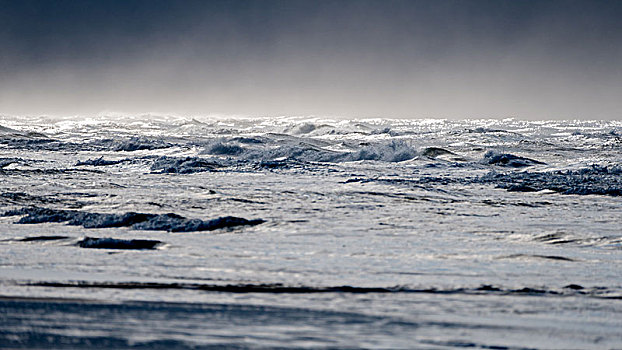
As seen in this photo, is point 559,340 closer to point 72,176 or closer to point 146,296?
point 146,296

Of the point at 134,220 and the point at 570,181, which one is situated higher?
the point at 570,181

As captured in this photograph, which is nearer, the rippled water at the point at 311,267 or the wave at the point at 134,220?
the rippled water at the point at 311,267

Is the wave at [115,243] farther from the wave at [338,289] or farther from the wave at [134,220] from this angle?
the wave at [338,289]

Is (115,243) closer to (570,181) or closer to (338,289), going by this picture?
(338,289)

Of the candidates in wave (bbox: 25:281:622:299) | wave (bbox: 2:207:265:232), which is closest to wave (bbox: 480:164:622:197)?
wave (bbox: 2:207:265:232)

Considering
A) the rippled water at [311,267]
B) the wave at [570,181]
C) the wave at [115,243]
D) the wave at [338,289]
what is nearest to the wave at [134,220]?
the rippled water at [311,267]

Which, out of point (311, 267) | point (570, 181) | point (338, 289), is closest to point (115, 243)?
point (311, 267)

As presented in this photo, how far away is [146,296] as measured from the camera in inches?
156

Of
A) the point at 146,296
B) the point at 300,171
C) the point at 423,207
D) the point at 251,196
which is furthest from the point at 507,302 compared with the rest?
the point at 300,171

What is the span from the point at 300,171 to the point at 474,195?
5.15 metres

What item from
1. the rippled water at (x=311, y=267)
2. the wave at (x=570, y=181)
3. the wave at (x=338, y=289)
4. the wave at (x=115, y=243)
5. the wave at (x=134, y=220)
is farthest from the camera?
the wave at (x=570, y=181)

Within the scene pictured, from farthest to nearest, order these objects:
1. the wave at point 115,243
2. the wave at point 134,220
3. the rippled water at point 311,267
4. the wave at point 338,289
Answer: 1. the wave at point 134,220
2. the wave at point 115,243
3. the wave at point 338,289
4. the rippled water at point 311,267

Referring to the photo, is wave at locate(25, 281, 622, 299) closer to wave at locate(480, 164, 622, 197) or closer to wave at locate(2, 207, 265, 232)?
wave at locate(2, 207, 265, 232)

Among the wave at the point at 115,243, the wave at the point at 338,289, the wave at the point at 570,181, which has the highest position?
the wave at the point at 570,181
